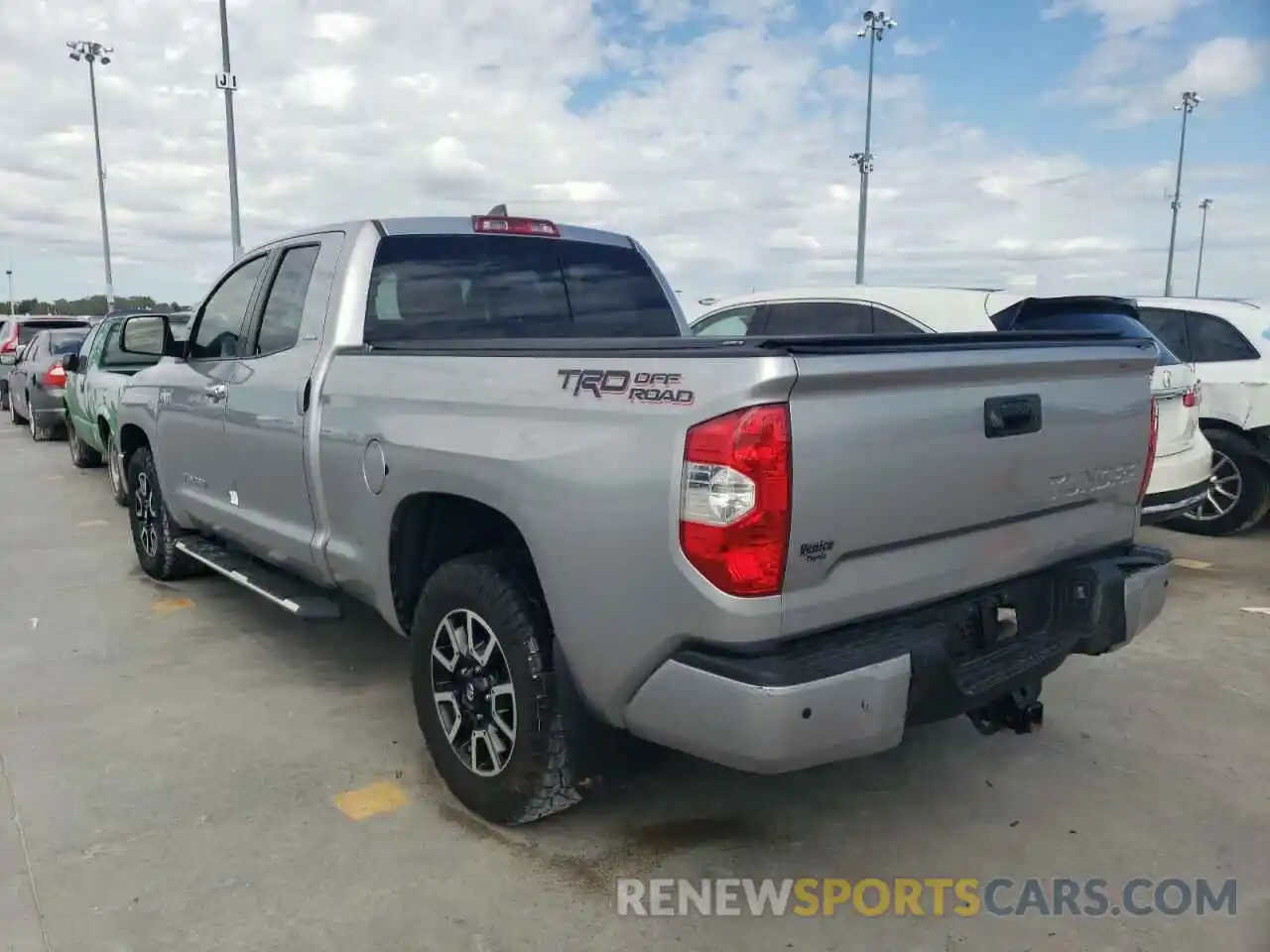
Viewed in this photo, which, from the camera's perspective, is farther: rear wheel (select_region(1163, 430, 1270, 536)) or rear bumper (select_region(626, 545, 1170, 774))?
rear wheel (select_region(1163, 430, 1270, 536))

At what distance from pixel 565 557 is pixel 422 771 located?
4.63 feet

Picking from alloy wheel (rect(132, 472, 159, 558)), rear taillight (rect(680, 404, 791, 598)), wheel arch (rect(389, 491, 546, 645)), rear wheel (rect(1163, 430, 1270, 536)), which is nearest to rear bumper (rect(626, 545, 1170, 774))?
rear taillight (rect(680, 404, 791, 598))

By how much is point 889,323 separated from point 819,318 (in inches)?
21.5

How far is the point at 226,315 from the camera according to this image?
4.98 metres

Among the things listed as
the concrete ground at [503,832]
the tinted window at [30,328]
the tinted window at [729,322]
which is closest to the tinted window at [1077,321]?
the tinted window at [729,322]

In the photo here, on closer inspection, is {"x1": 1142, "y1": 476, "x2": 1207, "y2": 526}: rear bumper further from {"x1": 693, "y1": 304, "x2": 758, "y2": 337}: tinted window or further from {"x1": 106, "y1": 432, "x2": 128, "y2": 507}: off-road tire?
{"x1": 106, "y1": 432, "x2": 128, "y2": 507}: off-road tire

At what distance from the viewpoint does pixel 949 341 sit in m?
2.75

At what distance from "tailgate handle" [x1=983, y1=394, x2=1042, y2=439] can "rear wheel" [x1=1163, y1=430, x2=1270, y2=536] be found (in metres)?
5.22

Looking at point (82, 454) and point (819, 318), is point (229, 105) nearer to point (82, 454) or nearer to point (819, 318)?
point (82, 454)

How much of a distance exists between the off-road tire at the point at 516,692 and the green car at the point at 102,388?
458cm

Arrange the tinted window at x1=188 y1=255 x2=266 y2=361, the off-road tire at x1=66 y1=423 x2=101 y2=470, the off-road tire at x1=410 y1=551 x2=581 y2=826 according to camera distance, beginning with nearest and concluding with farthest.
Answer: the off-road tire at x1=410 y1=551 x2=581 y2=826
the tinted window at x1=188 y1=255 x2=266 y2=361
the off-road tire at x1=66 y1=423 x2=101 y2=470

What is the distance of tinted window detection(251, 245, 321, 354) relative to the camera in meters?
4.16

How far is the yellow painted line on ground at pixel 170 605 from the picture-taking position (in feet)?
18.5

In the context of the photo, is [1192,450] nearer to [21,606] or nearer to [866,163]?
[21,606]
